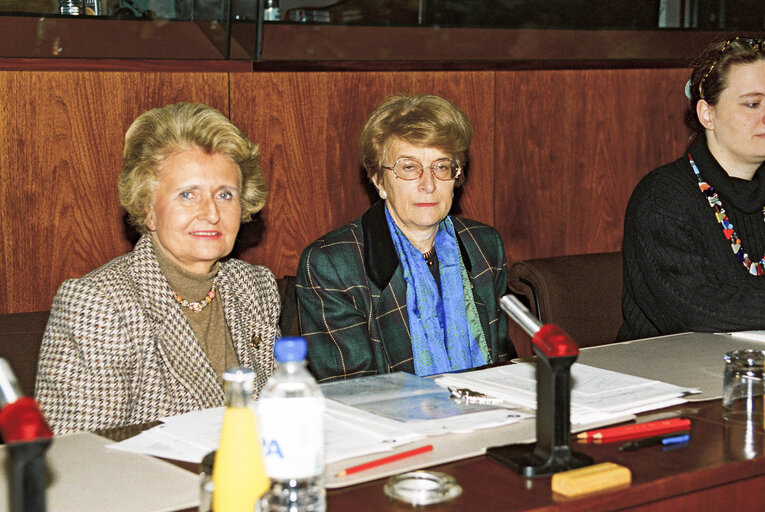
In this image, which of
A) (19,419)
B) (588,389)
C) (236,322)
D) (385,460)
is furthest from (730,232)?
(19,419)

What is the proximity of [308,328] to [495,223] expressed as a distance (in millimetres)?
1376

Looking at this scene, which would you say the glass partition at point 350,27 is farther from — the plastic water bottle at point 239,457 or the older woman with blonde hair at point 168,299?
the plastic water bottle at point 239,457

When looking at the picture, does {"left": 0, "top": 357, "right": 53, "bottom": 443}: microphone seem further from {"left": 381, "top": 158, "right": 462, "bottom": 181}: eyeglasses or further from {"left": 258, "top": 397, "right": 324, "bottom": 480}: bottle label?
{"left": 381, "top": 158, "right": 462, "bottom": 181}: eyeglasses

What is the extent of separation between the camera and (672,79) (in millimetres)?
4188

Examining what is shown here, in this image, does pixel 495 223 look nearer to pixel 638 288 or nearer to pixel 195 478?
pixel 638 288

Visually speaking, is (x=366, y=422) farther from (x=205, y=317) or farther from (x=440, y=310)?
(x=440, y=310)

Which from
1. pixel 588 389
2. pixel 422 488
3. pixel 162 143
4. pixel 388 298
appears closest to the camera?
pixel 422 488

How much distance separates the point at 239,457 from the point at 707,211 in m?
2.12

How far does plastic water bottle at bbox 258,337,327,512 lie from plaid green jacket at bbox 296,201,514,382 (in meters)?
1.20

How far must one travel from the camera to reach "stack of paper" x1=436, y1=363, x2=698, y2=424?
1892 mm

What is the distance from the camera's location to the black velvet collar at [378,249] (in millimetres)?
2770

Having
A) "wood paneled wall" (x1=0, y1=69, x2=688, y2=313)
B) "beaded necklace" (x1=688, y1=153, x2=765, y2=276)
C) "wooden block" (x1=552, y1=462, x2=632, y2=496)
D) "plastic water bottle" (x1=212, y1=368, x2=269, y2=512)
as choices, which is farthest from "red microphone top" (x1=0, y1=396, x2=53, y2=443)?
"beaded necklace" (x1=688, y1=153, x2=765, y2=276)

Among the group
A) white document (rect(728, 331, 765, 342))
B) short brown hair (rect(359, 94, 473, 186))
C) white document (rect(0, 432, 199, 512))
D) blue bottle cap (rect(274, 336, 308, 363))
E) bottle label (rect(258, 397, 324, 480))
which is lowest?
white document (rect(0, 432, 199, 512))

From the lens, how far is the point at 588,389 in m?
2.03
